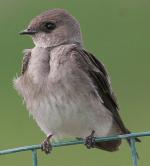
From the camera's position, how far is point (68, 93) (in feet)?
23.6

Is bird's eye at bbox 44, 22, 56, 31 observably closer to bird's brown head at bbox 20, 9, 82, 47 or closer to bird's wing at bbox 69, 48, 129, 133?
bird's brown head at bbox 20, 9, 82, 47

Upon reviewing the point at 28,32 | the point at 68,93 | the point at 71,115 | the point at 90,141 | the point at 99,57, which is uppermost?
the point at 99,57

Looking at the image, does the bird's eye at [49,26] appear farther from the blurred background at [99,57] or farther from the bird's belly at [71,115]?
the blurred background at [99,57]

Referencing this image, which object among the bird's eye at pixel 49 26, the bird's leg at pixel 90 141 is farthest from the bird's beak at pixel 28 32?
the bird's leg at pixel 90 141

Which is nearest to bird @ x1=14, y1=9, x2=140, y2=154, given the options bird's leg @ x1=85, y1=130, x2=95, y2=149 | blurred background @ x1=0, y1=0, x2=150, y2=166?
bird's leg @ x1=85, y1=130, x2=95, y2=149

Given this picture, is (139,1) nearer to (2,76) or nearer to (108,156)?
(2,76)

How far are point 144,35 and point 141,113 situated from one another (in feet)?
8.59

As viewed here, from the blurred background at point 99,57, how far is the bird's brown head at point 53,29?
2017 mm

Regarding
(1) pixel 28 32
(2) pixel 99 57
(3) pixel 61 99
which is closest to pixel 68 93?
(3) pixel 61 99

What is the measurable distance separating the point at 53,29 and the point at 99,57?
4.99m

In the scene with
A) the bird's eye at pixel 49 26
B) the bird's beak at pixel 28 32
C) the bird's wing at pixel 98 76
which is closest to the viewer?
the bird's wing at pixel 98 76

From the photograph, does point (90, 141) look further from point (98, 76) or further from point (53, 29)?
point (53, 29)

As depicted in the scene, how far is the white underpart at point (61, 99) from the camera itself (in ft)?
23.6

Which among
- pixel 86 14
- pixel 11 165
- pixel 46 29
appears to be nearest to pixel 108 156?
pixel 11 165
